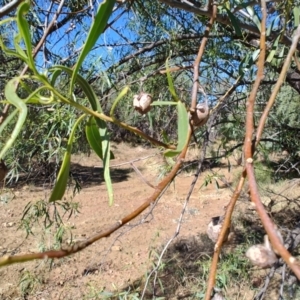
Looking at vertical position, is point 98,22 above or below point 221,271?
above

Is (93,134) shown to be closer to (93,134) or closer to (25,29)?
(93,134)

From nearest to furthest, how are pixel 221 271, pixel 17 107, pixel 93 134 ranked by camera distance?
pixel 17 107 < pixel 93 134 < pixel 221 271

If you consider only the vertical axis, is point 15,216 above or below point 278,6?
below

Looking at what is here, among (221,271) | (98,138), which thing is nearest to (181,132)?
(98,138)

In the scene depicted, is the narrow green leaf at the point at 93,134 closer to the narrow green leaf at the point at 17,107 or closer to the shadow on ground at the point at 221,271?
the narrow green leaf at the point at 17,107

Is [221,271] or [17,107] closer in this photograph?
[17,107]

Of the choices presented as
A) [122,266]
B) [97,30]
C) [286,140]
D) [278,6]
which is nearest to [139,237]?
[122,266]

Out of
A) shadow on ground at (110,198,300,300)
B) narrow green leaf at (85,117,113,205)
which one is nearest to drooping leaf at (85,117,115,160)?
narrow green leaf at (85,117,113,205)

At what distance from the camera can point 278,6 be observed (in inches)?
43.5

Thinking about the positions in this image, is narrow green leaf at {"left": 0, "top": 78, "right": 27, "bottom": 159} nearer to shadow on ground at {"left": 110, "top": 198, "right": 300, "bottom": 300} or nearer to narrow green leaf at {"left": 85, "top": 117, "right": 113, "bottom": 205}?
narrow green leaf at {"left": 85, "top": 117, "right": 113, "bottom": 205}

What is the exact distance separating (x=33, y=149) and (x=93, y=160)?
5.83m

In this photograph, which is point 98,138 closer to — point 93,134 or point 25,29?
point 93,134

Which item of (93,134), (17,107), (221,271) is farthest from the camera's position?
(221,271)

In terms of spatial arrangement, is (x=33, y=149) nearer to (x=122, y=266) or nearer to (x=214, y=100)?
(x=214, y=100)
